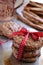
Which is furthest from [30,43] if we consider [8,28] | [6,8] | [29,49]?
[6,8]

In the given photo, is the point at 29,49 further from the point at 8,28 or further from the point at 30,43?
the point at 8,28

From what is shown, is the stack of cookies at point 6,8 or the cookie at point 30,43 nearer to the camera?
the cookie at point 30,43

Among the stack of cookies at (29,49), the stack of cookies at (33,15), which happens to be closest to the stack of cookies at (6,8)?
the stack of cookies at (33,15)

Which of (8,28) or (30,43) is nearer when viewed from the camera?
(30,43)

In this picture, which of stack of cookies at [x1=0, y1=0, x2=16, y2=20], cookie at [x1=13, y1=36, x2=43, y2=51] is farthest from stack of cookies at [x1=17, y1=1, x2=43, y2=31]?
cookie at [x1=13, y1=36, x2=43, y2=51]

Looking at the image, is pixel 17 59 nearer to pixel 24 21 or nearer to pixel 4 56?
pixel 4 56

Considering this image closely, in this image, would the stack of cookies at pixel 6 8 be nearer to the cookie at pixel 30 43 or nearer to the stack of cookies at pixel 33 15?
the stack of cookies at pixel 33 15
